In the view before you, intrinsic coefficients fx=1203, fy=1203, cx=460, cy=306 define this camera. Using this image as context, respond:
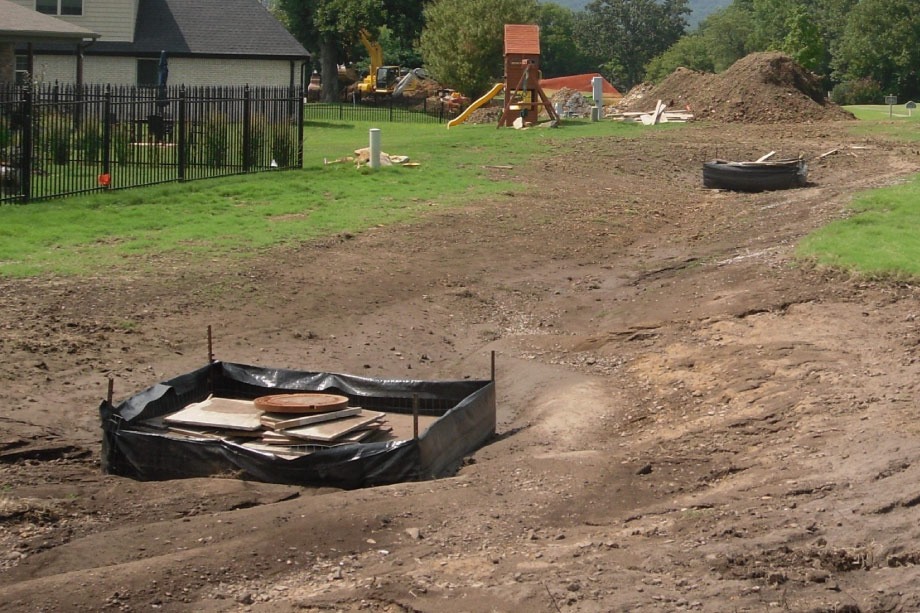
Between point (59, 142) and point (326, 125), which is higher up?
point (326, 125)

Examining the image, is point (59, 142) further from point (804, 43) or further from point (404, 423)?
point (804, 43)

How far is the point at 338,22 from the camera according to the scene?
60.4m

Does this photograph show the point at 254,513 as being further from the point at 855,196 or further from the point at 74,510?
the point at 855,196

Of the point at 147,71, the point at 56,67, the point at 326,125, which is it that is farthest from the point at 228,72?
the point at 56,67

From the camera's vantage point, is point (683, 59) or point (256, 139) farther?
point (683, 59)

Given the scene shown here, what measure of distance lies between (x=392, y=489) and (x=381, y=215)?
12.4 metres

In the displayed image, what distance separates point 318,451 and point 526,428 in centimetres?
238

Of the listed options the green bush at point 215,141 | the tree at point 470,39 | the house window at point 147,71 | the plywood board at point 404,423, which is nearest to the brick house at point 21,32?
the green bush at point 215,141

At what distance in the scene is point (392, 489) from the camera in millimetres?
8781

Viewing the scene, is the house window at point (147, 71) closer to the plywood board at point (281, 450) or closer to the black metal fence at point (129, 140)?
the black metal fence at point (129, 140)

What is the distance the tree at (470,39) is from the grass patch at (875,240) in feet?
112

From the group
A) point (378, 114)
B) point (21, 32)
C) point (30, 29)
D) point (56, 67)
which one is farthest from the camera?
point (378, 114)

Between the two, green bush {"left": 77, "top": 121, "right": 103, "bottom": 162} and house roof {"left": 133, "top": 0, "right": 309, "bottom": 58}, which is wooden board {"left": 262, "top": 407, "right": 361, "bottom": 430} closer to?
green bush {"left": 77, "top": 121, "right": 103, "bottom": 162}

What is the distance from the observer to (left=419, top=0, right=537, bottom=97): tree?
5203 centimetres
